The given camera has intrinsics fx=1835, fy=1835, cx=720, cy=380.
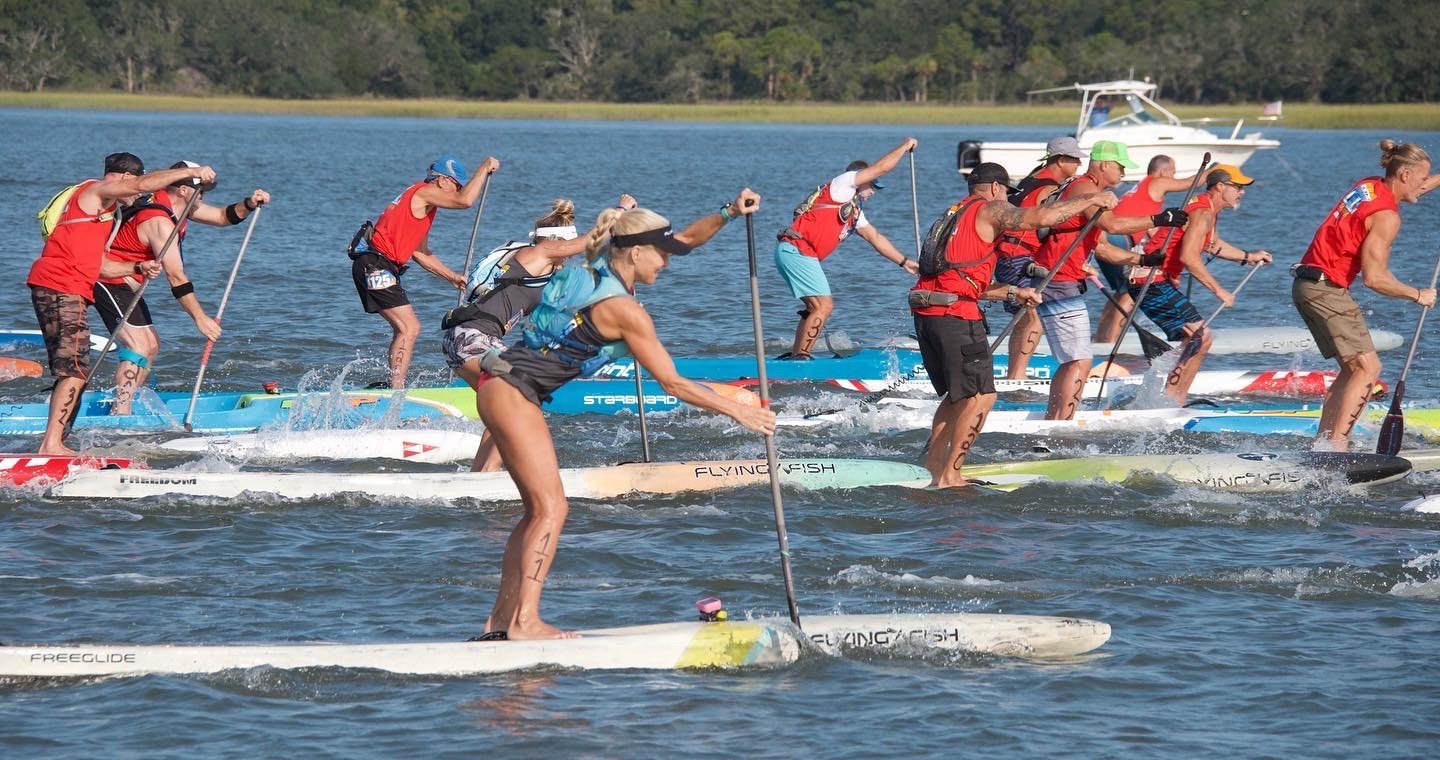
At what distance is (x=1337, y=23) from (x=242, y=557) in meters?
88.5

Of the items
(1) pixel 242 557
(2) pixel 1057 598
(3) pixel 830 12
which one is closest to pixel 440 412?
(1) pixel 242 557

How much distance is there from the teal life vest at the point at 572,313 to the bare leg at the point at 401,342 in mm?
6398

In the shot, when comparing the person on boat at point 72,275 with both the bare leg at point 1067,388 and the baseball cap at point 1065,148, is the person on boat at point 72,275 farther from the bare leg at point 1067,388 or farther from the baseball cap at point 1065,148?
the bare leg at point 1067,388

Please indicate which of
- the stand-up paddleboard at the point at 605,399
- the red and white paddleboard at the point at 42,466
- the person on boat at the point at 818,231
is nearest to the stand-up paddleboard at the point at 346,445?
the red and white paddleboard at the point at 42,466

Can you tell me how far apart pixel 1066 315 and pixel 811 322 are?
3.47 meters

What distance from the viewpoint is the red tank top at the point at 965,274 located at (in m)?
10.6

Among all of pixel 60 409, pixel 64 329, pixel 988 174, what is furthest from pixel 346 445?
pixel 988 174

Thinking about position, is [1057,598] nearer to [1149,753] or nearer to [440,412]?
[1149,753]

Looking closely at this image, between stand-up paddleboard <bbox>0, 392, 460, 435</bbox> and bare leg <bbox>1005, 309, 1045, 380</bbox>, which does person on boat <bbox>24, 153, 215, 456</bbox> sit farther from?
bare leg <bbox>1005, 309, 1045, 380</bbox>

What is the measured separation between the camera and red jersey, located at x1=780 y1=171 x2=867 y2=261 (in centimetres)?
1488

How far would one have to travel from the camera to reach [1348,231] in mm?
11289

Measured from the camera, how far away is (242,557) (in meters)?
9.81

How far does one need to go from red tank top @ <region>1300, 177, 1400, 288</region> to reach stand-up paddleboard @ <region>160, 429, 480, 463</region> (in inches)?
221

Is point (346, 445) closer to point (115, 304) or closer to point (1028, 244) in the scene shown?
point (115, 304)
